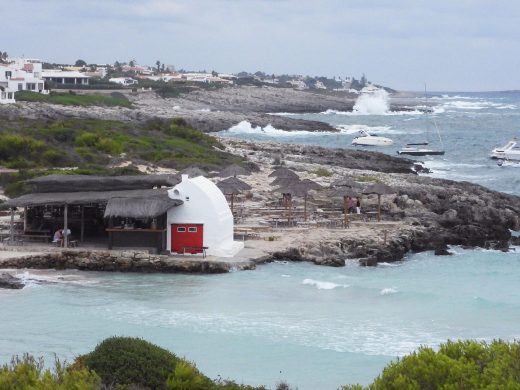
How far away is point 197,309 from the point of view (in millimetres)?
23938

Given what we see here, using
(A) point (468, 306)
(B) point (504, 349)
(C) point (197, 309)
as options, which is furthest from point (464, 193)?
(B) point (504, 349)

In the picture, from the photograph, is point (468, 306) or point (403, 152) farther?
point (403, 152)

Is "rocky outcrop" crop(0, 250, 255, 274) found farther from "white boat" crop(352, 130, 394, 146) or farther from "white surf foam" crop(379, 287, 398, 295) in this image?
"white boat" crop(352, 130, 394, 146)

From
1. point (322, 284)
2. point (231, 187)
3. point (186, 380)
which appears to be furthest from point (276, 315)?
point (231, 187)

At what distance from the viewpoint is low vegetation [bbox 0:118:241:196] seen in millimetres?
45094

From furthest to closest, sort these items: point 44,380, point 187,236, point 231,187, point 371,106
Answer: point 371,106
point 231,187
point 187,236
point 44,380

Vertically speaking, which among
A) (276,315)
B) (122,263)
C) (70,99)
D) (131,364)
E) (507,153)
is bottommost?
(276,315)

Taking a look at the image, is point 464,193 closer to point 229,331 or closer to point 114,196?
point 114,196

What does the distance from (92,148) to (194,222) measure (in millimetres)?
24568

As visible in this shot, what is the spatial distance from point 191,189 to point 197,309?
5199mm

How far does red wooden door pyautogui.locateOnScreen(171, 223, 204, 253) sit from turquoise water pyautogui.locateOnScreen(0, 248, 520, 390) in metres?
1.38

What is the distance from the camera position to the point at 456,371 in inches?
465

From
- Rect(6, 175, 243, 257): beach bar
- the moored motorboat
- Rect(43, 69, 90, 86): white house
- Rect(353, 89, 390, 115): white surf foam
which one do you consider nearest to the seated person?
Rect(6, 175, 243, 257): beach bar

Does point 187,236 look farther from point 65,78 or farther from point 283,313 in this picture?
point 65,78
